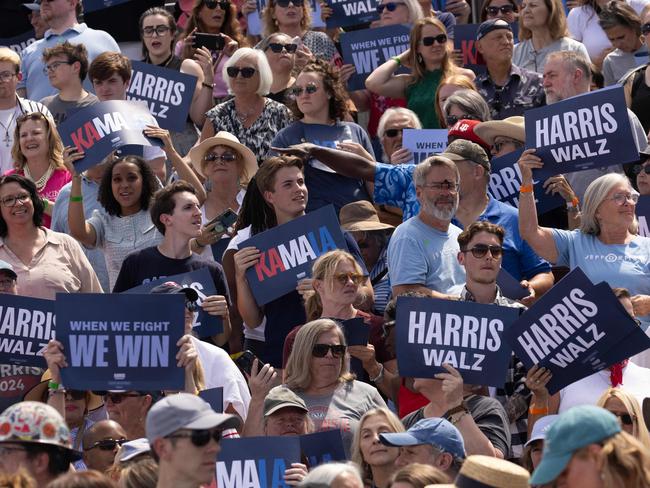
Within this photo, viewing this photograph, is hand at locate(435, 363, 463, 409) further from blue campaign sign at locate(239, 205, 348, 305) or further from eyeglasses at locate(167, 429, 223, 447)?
eyeglasses at locate(167, 429, 223, 447)

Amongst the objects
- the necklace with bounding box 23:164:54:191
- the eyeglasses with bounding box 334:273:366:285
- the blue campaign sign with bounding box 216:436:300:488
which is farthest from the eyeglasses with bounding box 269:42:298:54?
the blue campaign sign with bounding box 216:436:300:488

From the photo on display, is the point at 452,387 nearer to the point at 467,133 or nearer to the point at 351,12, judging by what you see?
the point at 467,133

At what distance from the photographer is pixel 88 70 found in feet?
43.4

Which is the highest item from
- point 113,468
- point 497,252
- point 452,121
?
point 452,121

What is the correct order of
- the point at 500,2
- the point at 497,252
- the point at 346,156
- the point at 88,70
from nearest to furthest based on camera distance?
the point at 497,252 → the point at 346,156 → the point at 88,70 → the point at 500,2

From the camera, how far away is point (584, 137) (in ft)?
35.7

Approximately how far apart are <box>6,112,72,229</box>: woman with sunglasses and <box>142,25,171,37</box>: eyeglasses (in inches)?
79.7

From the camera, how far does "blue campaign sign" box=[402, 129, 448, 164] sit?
12.1 m

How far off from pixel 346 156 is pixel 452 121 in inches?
39.1

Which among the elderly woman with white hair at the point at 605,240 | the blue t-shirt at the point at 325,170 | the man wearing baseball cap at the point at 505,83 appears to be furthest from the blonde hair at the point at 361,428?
the man wearing baseball cap at the point at 505,83

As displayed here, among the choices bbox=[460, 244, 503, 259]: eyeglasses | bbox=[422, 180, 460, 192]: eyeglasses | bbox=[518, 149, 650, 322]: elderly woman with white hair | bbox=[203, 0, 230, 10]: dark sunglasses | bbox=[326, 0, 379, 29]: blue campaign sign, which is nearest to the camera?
bbox=[460, 244, 503, 259]: eyeglasses

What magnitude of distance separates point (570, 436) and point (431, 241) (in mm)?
4523

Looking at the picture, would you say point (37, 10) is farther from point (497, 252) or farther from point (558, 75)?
point (497, 252)

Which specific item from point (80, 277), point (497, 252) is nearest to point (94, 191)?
point (80, 277)
